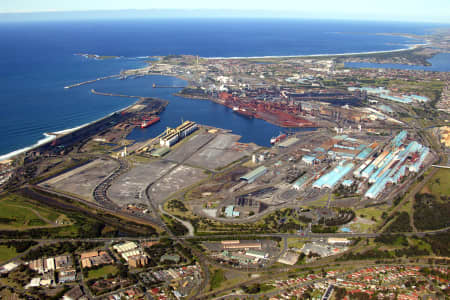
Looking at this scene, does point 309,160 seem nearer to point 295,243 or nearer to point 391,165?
point 391,165

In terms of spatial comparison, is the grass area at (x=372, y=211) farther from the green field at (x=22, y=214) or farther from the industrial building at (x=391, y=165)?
the green field at (x=22, y=214)

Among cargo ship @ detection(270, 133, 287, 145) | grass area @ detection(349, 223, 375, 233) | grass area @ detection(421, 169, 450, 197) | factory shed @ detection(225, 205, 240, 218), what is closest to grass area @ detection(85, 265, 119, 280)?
factory shed @ detection(225, 205, 240, 218)

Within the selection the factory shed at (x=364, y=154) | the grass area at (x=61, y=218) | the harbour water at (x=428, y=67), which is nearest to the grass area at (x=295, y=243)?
the grass area at (x=61, y=218)

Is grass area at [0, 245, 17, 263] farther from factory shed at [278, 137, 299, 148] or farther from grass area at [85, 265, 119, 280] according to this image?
factory shed at [278, 137, 299, 148]

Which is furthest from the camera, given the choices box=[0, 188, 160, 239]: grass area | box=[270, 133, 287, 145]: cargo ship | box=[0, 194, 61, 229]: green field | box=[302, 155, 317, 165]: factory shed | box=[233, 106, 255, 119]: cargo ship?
box=[233, 106, 255, 119]: cargo ship

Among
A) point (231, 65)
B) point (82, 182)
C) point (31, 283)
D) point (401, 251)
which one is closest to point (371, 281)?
point (401, 251)
